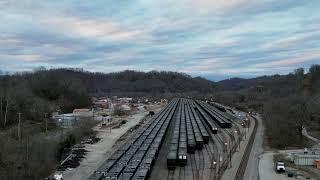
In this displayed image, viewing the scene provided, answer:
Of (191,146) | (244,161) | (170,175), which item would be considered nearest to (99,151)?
(191,146)

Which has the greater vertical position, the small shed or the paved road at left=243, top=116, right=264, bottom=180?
the small shed

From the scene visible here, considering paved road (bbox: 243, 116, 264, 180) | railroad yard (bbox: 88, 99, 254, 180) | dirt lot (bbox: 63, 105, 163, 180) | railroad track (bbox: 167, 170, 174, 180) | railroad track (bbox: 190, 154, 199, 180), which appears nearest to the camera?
railroad yard (bbox: 88, 99, 254, 180)

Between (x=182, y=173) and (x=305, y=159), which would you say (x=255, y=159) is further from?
(x=182, y=173)

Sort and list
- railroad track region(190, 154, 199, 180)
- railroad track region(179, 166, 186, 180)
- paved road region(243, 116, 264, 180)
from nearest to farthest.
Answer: railroad track region(179, 166, 186, 180) → railroad track region(190, 154, 199, 180) → paved road region(243, 116, 264, 180)

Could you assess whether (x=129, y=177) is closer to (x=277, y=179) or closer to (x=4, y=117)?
(x=277, y=179)

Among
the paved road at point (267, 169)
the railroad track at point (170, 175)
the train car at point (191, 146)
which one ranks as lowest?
the paved road at point (267, 169)

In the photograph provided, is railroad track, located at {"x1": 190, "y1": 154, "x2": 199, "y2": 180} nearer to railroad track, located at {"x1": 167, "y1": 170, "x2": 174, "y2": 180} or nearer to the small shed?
railroad track, located at {"x1": 167, "y1": 170, "x2": 174, "y2": 180}

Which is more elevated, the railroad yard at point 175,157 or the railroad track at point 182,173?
the railroad yard at point 175,157

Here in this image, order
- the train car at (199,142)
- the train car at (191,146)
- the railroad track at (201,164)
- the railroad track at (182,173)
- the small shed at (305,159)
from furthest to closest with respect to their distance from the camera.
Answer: the train car at (199,142) → the train car at (191,146) → the small shed at (305,159) → the railroad track at (201,164) → the railroad track at (182,173)

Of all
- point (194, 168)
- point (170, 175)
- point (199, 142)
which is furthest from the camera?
point (199, 142)

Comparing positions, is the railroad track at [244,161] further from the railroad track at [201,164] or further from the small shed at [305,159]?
the small shed at [305,159]

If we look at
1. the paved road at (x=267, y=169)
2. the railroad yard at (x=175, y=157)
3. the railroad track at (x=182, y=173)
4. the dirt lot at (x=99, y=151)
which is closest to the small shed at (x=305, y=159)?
the paved road at (x=267, y=169)

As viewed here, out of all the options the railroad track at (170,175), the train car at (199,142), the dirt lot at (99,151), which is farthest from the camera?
the train car at (199,142)

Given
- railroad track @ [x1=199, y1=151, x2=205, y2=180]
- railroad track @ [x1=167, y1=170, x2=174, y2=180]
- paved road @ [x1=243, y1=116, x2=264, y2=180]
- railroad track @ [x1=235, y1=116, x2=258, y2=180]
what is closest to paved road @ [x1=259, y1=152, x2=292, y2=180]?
paved road @ [x1=243, y1=116, x2=264, y2=180]
